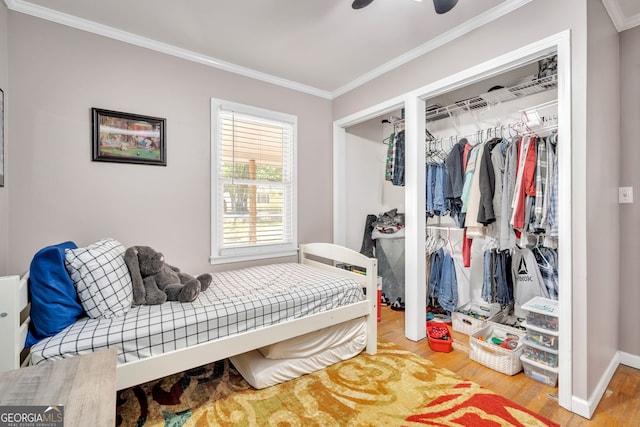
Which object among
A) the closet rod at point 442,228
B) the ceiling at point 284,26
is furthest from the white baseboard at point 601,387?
the ceiling at point 284,26

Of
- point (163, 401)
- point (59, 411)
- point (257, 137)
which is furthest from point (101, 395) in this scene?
point (257, 137)

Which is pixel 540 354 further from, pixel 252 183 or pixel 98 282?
pixel 98 282

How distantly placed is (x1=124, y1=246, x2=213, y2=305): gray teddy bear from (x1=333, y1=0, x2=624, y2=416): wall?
2286 millimetres

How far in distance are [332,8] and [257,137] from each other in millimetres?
1358

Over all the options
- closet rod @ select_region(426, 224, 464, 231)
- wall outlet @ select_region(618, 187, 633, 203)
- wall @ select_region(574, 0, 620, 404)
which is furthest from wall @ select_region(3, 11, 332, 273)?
wall outlet @ select_region(618, 187, 633, 203)

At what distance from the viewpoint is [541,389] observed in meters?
1.95

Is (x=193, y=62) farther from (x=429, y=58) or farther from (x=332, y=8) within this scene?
(x=429, y=58)

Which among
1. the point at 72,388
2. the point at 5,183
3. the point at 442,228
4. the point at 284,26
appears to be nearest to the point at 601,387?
the point at 442,228

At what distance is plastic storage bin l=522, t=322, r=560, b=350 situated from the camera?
198 centimetres

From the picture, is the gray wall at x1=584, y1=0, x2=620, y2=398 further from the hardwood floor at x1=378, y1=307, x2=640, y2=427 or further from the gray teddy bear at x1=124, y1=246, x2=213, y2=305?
the gray teddy bear at x1=124, y1=246, x2=213, y2=305

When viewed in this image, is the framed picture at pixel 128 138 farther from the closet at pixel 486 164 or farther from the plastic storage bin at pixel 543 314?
the plastic storage bin at pixel 543 314

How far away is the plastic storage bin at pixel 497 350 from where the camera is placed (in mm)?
2111

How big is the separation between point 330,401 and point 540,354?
146cm

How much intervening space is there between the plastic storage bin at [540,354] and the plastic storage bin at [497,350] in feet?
0.22
